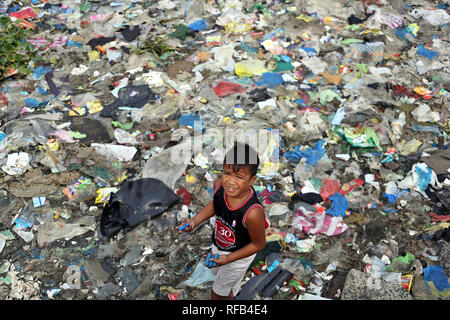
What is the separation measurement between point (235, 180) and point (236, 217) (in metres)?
0.24

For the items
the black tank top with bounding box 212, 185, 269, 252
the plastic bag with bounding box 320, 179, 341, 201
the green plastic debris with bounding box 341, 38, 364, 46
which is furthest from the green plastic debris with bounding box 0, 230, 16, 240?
the green plastic debris with bounding box 341, 38, 364, 46

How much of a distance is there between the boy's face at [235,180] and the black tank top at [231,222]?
0.09 meters

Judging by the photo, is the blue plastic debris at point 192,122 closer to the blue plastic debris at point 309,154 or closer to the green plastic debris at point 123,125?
the green plastic debris at point 123,125

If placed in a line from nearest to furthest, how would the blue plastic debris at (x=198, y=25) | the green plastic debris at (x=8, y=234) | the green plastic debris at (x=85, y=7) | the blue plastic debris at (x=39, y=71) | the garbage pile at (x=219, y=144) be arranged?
the garbage pile at (x=219, y=144)
the green plastic debris at (x=8, y=234)
the blue plastic debris at (x=39, y=71)
the blue plastic debris at (x=198, y=25)
the green plastic debris at (x=85, y=7)

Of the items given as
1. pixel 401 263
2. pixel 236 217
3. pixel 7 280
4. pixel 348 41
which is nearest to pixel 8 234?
pixel 7 280

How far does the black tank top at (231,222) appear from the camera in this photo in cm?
206

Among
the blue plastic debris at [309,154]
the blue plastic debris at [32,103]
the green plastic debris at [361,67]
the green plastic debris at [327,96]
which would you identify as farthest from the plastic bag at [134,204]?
the green plastic debris at [361,67]

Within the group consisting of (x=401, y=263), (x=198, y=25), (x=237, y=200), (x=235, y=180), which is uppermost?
(x=235, y=180)

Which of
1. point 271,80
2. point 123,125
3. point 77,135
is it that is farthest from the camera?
point 271,80

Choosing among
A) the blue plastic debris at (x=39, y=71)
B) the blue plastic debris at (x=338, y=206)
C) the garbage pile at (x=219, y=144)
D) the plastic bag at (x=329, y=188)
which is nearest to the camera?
the garbage pile at (x=219, y=144)

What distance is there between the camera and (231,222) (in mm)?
2135

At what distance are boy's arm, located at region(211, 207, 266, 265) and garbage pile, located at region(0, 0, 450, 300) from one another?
861 mm

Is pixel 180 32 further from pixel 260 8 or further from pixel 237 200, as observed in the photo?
pixel 237 200

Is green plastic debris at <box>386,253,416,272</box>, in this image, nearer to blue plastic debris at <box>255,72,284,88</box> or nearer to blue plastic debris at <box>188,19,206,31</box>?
blue plastic debris at <box>255,72,284,88</box>
